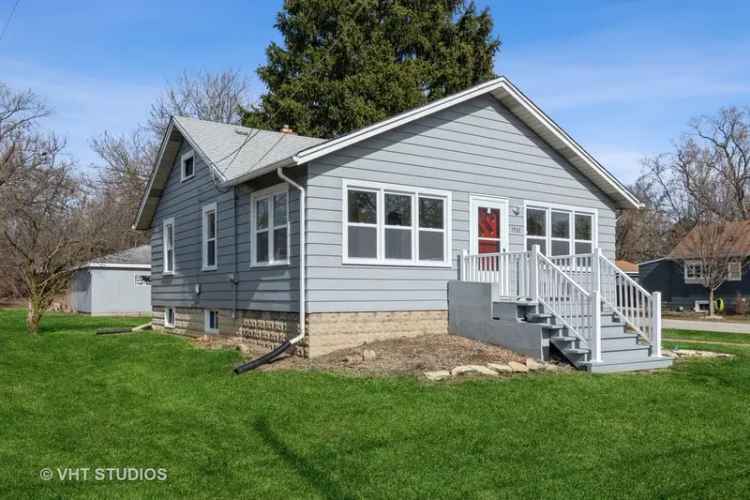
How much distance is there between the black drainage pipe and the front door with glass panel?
168 inches

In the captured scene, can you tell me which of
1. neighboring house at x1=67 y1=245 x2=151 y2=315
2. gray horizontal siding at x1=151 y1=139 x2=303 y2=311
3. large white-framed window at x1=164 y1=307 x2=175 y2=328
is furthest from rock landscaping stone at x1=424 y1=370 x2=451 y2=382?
neighboring house at x1=67 y1=245 x2=151 y2=315

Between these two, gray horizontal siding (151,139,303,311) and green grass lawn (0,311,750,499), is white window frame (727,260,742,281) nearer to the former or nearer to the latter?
green grass lawn (0,311,750,499)

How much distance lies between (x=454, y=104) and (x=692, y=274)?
2716 cm

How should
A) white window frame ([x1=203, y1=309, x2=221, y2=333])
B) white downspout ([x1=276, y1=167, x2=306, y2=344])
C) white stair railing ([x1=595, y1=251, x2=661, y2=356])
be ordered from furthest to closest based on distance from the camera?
white window frame ([x1=203, y1=309, x2=221, y2=333]) → white downspout ([x1=276, y1=167, x2=306, y2=344]) → white stair railing ([x1=595, y1=251, x2=661, y2=356])

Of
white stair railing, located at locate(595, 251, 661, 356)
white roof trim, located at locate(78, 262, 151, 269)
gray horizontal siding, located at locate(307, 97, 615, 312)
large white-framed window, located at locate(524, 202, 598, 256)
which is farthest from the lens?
white roof trim, located at locate(78, 262, 151, 269)

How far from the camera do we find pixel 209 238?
50.0 ft

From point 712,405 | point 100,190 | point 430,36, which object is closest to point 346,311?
point 712,405

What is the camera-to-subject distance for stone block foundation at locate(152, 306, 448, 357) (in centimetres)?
1116

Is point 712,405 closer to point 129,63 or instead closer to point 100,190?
point 129,63

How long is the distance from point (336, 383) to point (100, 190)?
3278 centimetres

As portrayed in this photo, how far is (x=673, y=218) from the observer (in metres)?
46.7

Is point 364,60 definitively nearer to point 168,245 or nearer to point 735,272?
point 168,245

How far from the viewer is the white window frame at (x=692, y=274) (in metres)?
33.9

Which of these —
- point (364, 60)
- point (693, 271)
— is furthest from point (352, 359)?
point (693, 271)
